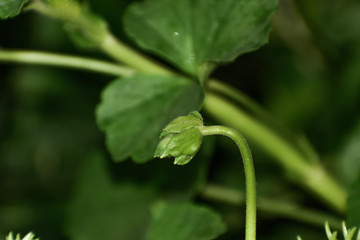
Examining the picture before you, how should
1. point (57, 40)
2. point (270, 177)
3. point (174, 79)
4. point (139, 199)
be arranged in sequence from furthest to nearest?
point (57, 40)
point (270, 177)
point (139, 199)
point (174, 79)

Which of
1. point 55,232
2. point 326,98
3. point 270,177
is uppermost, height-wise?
point 326,98

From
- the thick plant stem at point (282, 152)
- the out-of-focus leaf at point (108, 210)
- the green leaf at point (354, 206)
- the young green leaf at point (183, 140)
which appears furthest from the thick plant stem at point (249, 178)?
the out-of-focus leaf at point (108, 210)

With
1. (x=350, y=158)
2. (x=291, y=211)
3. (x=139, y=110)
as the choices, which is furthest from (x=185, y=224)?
(x=350, y=158)

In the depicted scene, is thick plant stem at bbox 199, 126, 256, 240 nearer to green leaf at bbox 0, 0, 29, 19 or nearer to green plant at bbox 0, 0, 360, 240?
green plant at bbox 0, 0, 360, 240

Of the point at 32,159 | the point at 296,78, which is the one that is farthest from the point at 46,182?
the point at 296,78

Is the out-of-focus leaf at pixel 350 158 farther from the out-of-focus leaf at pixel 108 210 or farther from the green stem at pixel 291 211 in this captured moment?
the out-of-focus leaf at pixel 108 210

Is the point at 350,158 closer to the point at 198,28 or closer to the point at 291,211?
the point at 291,211

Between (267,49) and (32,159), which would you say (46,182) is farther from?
(267,49)
